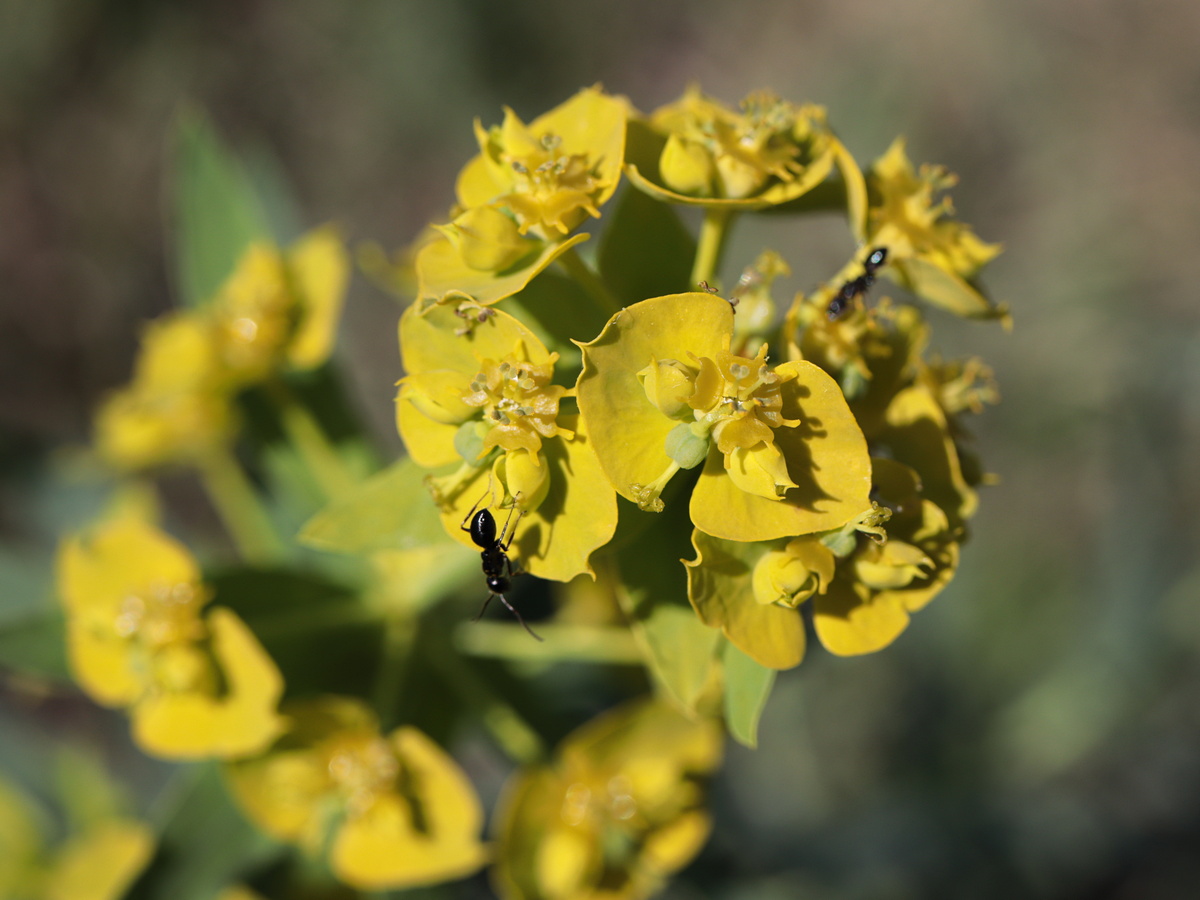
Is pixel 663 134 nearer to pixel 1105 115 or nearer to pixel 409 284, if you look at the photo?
pixel 409 284

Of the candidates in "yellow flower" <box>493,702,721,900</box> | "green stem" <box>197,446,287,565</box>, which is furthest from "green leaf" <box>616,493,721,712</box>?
"green stem" <box>197,446,287,565</box>

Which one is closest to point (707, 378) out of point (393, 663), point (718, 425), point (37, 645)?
point (718, 425)

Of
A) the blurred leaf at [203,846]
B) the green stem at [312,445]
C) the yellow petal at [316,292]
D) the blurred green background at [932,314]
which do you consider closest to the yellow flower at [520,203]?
the yellow petal at [316,292]

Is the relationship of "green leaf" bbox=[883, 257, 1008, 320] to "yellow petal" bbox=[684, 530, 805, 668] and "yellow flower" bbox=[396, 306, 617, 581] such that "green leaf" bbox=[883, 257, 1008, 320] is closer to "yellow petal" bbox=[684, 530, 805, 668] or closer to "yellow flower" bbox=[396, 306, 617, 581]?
"yellow petal" bbox=[684, 530, 805, 668]

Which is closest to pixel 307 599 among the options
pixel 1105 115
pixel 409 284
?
pixel 409 284

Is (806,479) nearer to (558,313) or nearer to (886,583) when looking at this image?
(886,583)
